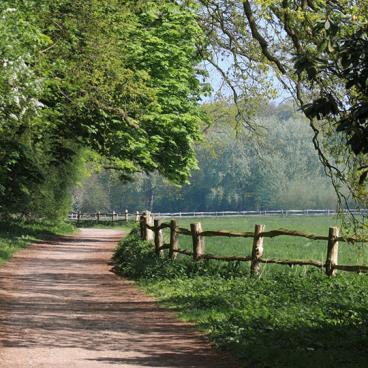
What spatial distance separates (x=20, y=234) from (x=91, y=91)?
47.6ft

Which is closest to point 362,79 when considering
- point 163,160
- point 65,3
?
point 65,3

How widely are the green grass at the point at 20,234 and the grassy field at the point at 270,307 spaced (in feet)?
21.0

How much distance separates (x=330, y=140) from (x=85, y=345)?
21.4 feet

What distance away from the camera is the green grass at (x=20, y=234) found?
26.1 meters

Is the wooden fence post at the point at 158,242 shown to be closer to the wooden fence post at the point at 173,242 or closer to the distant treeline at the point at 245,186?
the wooden fence post at the point at 173,242

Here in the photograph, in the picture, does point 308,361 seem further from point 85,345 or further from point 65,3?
point 65,3

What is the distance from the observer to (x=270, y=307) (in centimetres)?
1285

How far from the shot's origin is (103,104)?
70.4 ft

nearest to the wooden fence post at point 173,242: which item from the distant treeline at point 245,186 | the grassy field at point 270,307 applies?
the grassy field at point 270,307

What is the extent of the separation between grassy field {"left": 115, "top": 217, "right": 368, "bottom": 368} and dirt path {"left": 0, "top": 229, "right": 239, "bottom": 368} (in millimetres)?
427

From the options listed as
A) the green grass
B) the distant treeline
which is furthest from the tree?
the distant treeline

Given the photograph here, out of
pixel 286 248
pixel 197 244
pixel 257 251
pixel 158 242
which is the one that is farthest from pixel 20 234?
pixel 257 251

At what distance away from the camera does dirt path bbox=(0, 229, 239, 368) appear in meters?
9.26

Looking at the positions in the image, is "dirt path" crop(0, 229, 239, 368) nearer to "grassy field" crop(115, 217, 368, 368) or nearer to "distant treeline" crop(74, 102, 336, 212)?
"grassy field" crop(115, 217, 368, 368)
